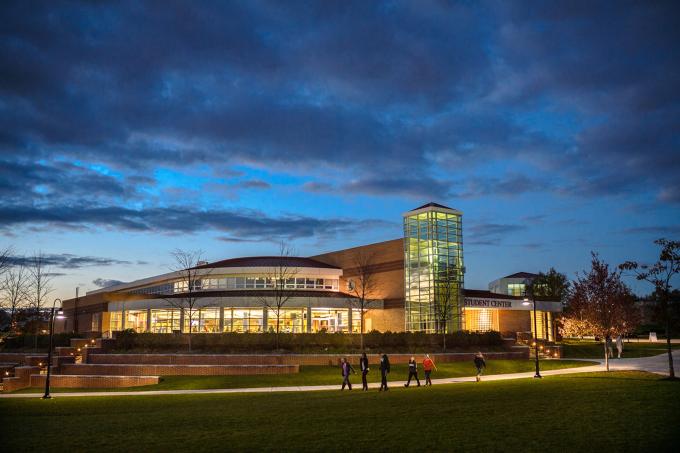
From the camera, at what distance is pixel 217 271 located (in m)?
59.9

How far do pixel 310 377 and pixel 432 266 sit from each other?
22.1 m

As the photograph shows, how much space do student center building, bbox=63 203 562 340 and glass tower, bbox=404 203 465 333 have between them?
9 cm

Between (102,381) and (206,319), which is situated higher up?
(206,319)

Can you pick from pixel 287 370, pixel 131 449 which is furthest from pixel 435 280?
pixel 131 449

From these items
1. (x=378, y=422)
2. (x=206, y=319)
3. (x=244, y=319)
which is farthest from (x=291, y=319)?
(x=378, y=422)

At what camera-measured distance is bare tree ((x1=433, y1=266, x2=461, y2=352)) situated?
51844 millimetres

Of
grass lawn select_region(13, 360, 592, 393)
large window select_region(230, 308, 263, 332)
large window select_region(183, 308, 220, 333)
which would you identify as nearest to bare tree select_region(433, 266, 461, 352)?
grass lawn select_region(13, 360, 592, 393)

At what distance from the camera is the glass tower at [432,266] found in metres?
53.2

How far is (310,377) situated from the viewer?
34594mm

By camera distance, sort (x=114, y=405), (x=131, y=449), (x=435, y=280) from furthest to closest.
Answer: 1. (x=435, y=280)
2. (x=114, y=405)
3. (x=131, y=449)

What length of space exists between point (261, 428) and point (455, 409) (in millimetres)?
6141

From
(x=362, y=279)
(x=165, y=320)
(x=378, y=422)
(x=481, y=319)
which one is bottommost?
(x=378, y=422)

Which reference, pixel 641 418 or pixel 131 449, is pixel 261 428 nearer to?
pixel 131 449

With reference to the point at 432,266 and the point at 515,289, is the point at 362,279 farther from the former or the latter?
the point at 515,289
